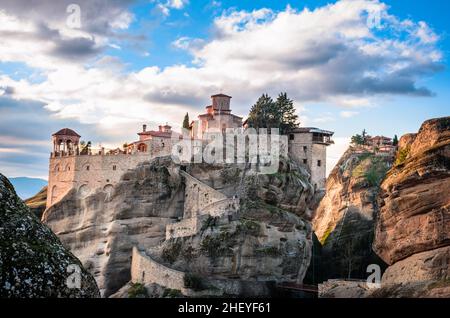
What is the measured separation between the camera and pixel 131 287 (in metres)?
62.3

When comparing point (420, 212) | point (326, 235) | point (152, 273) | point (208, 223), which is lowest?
point (152, 273)

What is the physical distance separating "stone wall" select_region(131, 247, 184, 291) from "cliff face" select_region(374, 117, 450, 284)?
66.4 ft

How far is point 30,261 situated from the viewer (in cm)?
991

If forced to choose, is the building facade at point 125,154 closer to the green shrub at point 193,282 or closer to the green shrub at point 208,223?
the green shrub at point 208,223

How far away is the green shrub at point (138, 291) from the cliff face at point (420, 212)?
76.2 feet

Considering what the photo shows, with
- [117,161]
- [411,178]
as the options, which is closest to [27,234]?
[411,178]

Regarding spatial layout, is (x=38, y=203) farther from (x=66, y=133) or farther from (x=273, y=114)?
(x=273, y=114)

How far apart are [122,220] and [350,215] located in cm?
2793

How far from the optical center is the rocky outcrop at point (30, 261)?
971cm

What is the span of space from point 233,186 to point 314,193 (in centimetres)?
1070

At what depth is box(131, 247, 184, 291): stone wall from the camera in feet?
195

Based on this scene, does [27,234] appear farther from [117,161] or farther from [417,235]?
[117,161]

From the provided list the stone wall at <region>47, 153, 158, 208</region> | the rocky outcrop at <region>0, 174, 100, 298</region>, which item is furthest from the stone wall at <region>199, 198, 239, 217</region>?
the rocky outcrop at <region>0, 174, 100, 298</region>

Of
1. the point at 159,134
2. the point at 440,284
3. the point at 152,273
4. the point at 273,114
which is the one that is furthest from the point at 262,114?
the point at 440,284
